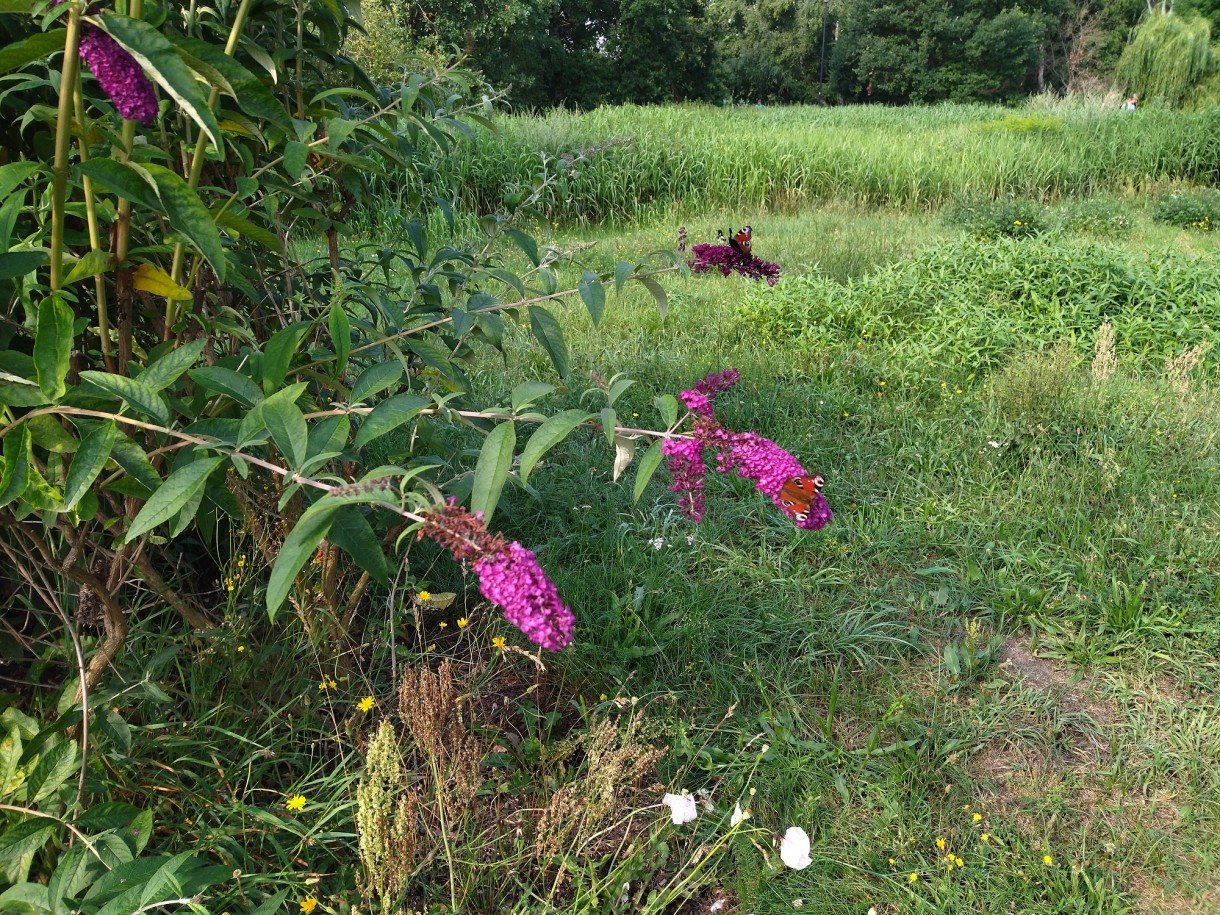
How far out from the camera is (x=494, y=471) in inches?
41.1

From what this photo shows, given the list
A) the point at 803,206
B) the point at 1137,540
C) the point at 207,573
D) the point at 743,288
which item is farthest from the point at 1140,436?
the point at 803,206

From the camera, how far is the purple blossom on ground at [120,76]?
0.76 meters

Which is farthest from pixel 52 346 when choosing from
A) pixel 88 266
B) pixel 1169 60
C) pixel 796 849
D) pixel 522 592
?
pixel 1169 60

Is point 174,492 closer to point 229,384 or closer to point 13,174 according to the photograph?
point 229,384

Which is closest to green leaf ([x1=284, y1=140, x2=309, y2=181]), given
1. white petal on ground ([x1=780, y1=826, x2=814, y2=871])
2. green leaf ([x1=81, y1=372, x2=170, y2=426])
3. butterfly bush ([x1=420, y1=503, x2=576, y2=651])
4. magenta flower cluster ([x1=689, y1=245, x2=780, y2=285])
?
green leaf ([x1=81, y1=372, x2=170, y2=426])

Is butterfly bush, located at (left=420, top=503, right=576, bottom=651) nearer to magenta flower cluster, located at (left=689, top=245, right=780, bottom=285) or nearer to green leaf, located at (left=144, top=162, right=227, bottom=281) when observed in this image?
green leaf, located at (left=144, top=162, right=227, bottom=281)

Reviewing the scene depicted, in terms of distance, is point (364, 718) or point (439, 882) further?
point (364, 718)

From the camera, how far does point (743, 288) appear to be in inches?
181

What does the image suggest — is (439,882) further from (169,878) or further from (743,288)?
(743,288)

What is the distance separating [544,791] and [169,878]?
751mm

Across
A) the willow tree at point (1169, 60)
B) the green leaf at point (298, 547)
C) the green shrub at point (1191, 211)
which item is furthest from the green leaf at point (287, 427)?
the willow tree at point (1169, 60)

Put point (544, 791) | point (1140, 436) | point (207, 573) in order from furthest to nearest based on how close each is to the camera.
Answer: point (1140, 436) < point (207, 573) < point (544, 791)

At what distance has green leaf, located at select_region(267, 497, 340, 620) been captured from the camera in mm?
836

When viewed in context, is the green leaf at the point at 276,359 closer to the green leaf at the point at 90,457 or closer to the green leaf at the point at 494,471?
the green leaf at the point at 90,457
